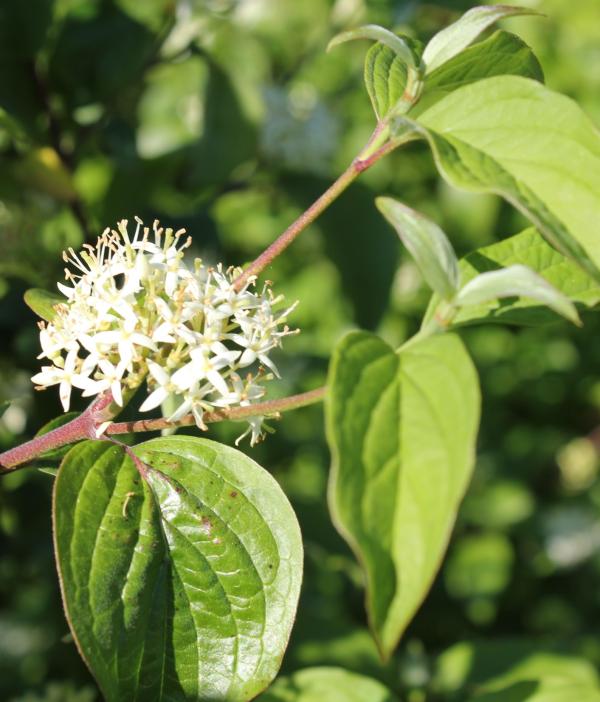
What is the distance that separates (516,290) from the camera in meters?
0.58

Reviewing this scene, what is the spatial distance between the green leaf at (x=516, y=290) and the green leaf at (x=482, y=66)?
19cm

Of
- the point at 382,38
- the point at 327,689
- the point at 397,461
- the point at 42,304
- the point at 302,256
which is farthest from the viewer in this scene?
the point at 302,256

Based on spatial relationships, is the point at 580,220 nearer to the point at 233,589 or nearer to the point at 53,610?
the point at 233,589

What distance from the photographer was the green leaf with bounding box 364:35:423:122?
0.73 m

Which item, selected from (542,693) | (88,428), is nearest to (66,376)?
(88,428)

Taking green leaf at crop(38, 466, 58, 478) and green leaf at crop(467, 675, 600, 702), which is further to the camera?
green leaf at crop(467, 675, 600, 702)

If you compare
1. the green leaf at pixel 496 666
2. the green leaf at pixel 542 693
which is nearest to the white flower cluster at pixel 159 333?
the green leaf at pixel 542 693

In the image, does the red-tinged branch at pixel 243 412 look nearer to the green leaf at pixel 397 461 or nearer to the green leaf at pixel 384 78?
the green leaf at pixel 397 461

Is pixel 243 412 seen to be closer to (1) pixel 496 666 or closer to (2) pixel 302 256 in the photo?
(1) pixel 496 666

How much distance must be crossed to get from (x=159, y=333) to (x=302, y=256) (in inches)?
60.2

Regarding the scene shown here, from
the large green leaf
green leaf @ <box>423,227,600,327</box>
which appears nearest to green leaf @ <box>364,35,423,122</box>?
the large green leaf

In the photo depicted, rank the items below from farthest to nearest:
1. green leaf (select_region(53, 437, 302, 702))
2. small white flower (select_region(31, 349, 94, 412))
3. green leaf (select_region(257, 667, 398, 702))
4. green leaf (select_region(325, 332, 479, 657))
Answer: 1. green leaf (select_region(257, 667, 398, 702))
2. small white flower (select_region(31, 349, 94, 412))
3. green leaf (select_region(53, 437, 302, 702))
4. green leaf (select_region(325, 332, 479, 657))

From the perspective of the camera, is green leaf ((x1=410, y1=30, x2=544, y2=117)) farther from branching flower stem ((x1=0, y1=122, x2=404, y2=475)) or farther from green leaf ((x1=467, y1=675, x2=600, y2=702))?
green leaf ((x1=467, y1=675, x2=600, y2=702))

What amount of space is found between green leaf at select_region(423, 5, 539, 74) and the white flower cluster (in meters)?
0.22
